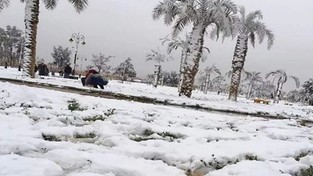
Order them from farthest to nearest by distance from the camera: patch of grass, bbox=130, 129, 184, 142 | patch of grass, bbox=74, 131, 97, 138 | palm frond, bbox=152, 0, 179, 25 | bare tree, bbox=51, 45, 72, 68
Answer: bare tree, bbox=51, 45, 72, 68
palm frond, bbox=152, 0, 179, 25
patch of grass, bbox=130, 129, 184, 142
patch of grass, bbox=74, 131, 97, 138

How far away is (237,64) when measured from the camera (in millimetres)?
23578

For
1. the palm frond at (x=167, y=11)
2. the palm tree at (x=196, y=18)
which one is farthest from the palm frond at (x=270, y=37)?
the palm frond at (x=167, y=11)

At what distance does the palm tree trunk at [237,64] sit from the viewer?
77.7 feet

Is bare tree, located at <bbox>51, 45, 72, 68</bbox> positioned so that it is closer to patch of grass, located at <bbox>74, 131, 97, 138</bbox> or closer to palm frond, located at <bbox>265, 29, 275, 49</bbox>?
palm frond, located at <bbox>265, 29, 275, 49</bbox>

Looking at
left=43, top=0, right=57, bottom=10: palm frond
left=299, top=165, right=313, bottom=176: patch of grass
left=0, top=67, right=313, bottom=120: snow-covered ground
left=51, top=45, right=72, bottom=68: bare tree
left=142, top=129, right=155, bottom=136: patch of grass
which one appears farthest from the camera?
left=51, top=45, right=72, bottom=68: bare tree

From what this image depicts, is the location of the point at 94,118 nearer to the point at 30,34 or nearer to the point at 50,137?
the point at 50,137

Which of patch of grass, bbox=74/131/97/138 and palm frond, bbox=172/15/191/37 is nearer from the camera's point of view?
patch of grass, bbox=74/131/97/138

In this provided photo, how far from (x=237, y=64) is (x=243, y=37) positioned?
2.21 m

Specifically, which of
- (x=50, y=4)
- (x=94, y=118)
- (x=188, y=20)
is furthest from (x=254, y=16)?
(x=94, y=118)

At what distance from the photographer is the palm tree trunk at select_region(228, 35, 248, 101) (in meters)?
23.7

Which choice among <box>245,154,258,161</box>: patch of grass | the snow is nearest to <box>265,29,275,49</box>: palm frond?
the snow

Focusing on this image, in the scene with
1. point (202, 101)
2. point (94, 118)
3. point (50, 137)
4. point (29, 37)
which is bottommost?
point (50, 137)

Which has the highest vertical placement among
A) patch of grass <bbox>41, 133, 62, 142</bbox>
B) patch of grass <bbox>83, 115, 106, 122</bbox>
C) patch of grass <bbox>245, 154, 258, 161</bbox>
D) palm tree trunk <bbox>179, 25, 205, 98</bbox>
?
palm tree trunk <bbox>179, 25, 205, 98</bbox>

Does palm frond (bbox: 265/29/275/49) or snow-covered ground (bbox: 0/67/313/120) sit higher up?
palm frond (bbox: 265/29/275/49)
